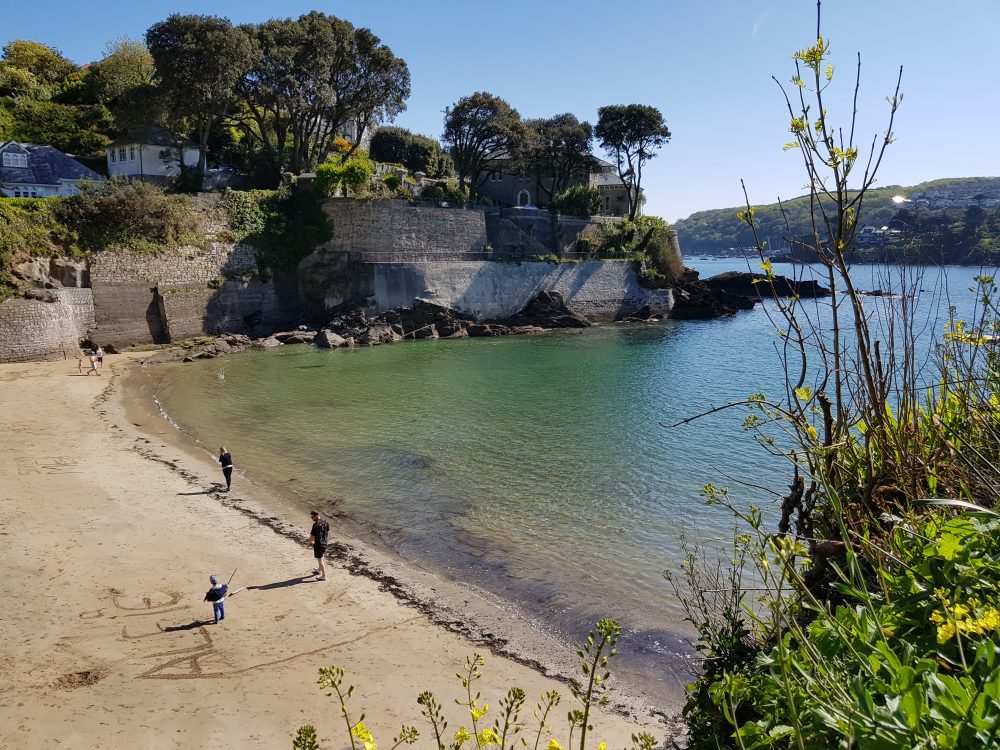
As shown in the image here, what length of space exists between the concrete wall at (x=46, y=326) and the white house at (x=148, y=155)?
12.6 metres

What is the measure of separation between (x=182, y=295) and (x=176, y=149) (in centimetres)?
1209

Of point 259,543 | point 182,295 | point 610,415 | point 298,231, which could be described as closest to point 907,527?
point 259,543

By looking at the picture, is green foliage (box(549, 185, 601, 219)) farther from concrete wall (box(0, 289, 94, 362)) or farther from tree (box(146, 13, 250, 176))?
concrete wall (box(0, 289, 94, 362))

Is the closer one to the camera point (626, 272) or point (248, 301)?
point (248, 301)

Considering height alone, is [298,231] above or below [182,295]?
above

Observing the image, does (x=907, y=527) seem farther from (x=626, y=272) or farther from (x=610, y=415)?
(x=626, y=272)

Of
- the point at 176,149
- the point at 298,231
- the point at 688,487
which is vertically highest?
the point at 176,149

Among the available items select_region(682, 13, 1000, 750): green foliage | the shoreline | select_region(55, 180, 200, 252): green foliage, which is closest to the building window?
select_region(55, 180, 200, 252): green foliage

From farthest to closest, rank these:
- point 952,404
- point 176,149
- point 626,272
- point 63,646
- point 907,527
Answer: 1. point 626,272
2. point 176,149
3. point 63,646
4. point 952,404
5. point 907,527

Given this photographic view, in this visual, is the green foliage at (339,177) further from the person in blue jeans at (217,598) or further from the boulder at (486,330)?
the person in blue jeans at (217,598)

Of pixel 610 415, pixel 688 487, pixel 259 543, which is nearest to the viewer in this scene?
pixel 259 543

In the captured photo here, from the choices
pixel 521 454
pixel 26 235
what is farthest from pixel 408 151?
pixel 521 454

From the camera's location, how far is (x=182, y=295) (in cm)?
3475

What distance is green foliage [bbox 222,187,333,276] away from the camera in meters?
38.2
